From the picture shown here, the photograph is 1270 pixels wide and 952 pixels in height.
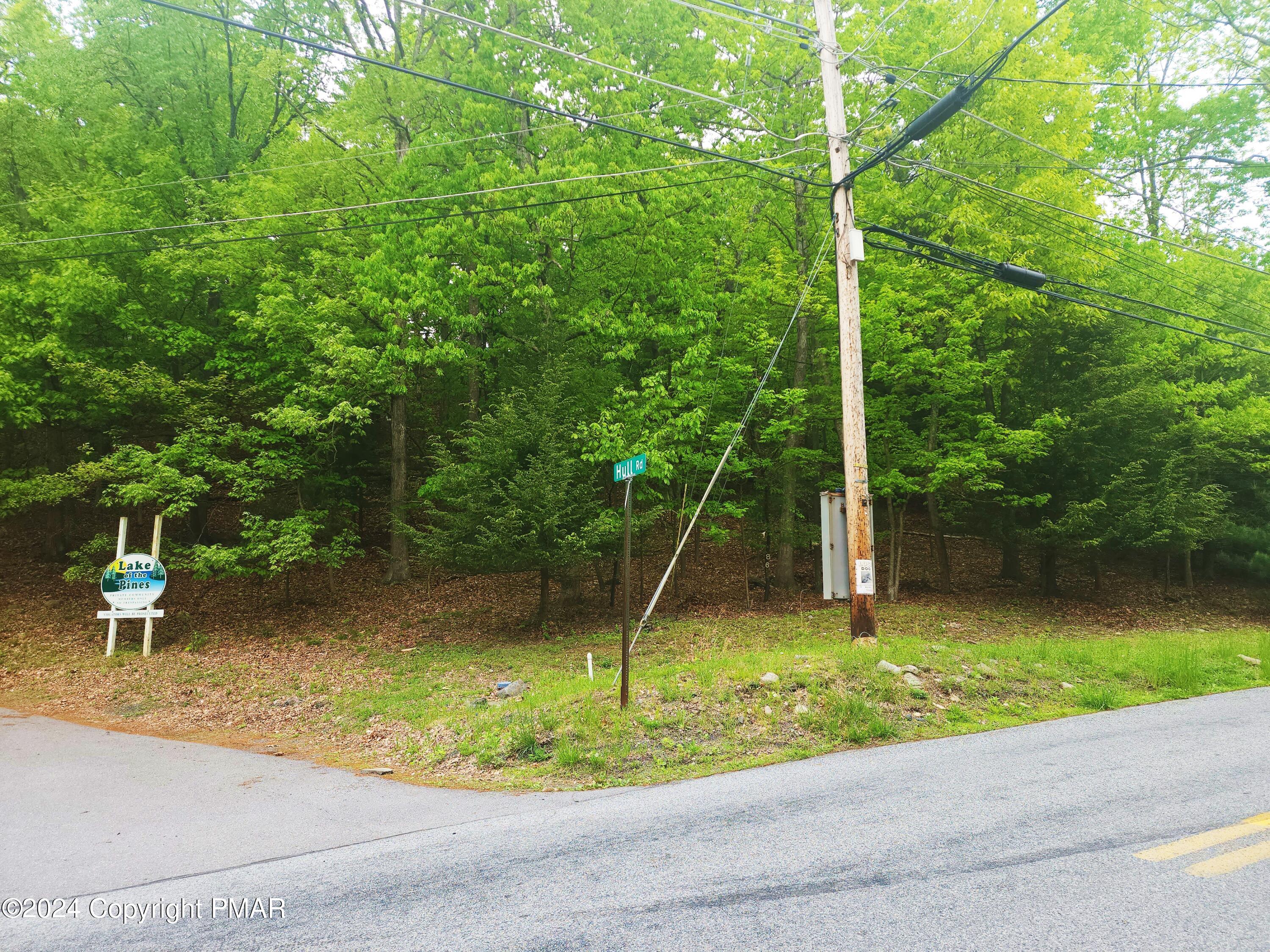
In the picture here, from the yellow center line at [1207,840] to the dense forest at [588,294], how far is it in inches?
379

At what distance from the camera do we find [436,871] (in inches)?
158

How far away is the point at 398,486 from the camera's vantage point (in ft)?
55.6

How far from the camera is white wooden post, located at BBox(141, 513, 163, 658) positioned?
13.2m

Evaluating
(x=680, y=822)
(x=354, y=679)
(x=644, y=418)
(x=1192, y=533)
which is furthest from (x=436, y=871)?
(x=1192, y=533)

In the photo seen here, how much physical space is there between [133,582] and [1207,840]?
16297 millimetres

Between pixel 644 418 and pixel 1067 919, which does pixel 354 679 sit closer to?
pixel 644 418

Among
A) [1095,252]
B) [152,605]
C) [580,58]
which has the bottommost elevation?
[152,605]

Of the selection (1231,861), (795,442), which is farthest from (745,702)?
(795,442)

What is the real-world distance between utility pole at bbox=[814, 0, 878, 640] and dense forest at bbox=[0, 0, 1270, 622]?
4667 millimetres

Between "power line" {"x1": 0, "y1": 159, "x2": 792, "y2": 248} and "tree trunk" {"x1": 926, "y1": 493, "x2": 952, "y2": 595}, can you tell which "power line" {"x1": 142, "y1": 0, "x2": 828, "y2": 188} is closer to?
"power line" {"x1": 0, "y1": 159, "x2": 792, "y2": 248}

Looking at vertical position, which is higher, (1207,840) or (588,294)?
(588,294)

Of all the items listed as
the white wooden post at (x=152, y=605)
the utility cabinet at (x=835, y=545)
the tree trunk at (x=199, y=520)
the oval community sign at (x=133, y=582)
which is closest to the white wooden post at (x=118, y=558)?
the oval community sign at (x=133, y=582)

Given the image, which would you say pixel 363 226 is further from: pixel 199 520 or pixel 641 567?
pixel 199 520

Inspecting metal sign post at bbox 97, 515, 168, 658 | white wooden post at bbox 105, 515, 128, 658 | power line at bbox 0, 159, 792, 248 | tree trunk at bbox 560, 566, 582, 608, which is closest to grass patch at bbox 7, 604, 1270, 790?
white wooden post at bbox 105, 515, 128, 658
